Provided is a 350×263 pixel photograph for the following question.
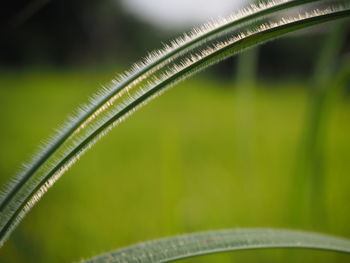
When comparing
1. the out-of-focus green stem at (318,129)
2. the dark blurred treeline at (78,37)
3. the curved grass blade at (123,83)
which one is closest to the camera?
the curved grass blade at (123,83)

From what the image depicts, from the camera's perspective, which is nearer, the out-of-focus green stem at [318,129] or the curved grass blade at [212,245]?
the curved grass blade at [212,245]

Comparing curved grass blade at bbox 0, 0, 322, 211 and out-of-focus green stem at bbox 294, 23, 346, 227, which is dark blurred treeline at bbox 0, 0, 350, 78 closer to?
out-of-focus green stem at bbox 294, 23, 346, 227

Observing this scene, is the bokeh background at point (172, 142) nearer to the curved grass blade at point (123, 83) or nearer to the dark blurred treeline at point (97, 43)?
the dark blurred treeline at point (97, 43)

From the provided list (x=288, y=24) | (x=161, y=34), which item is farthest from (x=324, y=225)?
(x=161, y=34)

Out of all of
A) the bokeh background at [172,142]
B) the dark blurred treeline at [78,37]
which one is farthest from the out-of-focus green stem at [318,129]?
the dark blurred treeline at [78,37]

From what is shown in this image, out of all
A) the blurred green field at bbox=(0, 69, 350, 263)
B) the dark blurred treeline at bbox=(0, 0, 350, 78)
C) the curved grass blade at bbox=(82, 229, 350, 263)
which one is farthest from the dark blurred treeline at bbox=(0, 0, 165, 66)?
the curved grass blade at bbox=(82, 229, 350, 263)

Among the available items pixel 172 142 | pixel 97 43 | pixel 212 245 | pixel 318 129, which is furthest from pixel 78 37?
pixel 212 245
